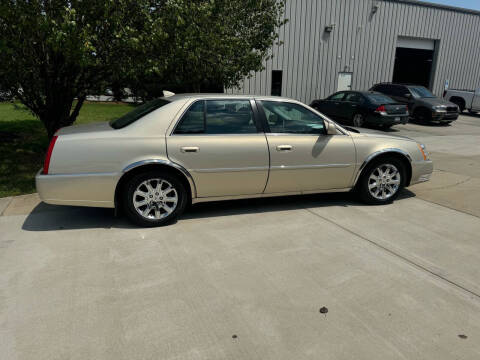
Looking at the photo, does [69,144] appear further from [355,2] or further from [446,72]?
[446,72]

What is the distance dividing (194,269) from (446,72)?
2304 centimetres

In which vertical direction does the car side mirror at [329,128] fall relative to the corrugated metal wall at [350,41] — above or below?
below

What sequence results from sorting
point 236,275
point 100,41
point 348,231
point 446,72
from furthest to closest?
point 446,72
point 100,41
point 348,231
point 236,275

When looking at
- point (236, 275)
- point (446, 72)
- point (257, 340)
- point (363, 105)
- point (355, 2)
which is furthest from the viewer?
point (446, 72)

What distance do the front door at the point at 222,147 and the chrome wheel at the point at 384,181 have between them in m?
1.68

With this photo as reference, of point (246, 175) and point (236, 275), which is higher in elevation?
point (246, 175)

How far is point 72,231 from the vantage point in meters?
4.54

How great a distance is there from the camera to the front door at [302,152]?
16.6 ft

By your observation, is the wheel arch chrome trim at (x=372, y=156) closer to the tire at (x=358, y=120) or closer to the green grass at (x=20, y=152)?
the green grass at (x=20, y=152)

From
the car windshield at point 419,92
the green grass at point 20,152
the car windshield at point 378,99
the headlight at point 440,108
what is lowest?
the green grass at point 20,152

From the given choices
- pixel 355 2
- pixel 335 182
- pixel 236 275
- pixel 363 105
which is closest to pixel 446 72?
pixel 355 2

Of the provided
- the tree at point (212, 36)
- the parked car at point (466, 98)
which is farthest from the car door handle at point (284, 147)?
the parked car at point (466, 98)

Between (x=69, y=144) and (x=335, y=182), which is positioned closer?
(x=69, y=144)

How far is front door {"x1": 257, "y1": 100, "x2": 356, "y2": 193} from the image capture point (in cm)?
505
